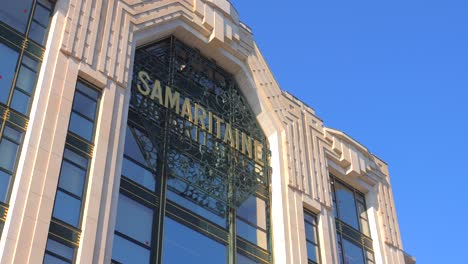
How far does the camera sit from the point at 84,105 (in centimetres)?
2641

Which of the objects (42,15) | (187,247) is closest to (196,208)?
(187,247)

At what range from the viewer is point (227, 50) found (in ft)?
114

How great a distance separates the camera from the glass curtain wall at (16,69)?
23094 millimetres

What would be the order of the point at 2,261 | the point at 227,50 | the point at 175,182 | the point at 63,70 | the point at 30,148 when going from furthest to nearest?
the point at 227,50, the point at 175,182, the point at 63,70, the point at 30,148, the point at 2,261

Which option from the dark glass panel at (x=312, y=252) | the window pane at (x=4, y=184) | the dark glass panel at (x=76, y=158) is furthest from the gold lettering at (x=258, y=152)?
the window pane at (x=4, y=184)

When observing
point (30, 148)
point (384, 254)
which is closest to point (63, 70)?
point (30, 148)

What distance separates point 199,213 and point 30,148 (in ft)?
25.3

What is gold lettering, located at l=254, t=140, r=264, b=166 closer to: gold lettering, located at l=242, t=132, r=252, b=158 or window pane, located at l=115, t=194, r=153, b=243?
gold lettering, located at l=242, t=132, r=252, b=158

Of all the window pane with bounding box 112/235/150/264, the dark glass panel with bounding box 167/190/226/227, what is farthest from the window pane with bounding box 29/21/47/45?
the window pane with bounding box 112/235/150/264

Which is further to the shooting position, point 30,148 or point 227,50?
point 227,50

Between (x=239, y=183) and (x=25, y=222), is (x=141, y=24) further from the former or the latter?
(x=25, y=222)

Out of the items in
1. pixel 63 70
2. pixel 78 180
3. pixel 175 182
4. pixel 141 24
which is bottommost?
pixel 78 180

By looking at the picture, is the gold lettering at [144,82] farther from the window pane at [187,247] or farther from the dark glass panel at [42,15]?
the window pane at [187,247]

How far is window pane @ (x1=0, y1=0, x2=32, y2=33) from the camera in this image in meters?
26.2
